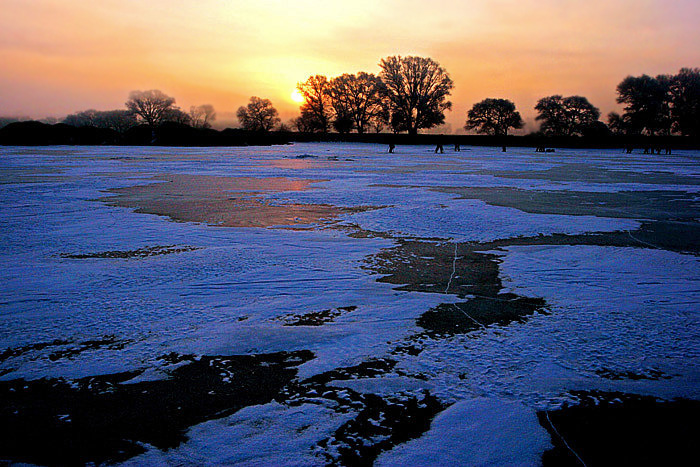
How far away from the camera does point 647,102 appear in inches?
2110

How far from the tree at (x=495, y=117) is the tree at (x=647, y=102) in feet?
39.2

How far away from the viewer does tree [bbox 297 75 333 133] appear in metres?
65.1

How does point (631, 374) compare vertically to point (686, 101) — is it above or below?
below

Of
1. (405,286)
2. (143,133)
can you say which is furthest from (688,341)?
(143,133)

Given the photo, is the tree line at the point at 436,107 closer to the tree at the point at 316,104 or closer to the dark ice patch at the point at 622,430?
the tree at the point at 316,104

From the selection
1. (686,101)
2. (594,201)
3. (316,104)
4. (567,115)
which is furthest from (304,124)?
(594,201)

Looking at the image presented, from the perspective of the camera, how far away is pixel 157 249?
4.81 m

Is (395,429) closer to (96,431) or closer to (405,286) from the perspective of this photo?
(96,431)

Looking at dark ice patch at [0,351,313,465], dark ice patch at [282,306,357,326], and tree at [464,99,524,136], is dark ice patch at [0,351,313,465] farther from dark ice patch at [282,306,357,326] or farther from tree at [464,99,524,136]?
tree at [464,99,524,136]

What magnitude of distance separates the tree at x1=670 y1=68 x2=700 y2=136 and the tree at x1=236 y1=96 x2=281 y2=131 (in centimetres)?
5272

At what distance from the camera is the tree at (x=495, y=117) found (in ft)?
195

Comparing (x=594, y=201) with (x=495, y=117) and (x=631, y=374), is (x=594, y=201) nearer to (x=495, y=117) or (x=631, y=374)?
(x=631, y=374)

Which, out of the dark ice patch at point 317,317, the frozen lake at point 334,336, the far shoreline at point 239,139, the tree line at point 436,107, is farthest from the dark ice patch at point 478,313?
the tree line at point 436,107

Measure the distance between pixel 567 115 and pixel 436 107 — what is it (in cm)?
1668
